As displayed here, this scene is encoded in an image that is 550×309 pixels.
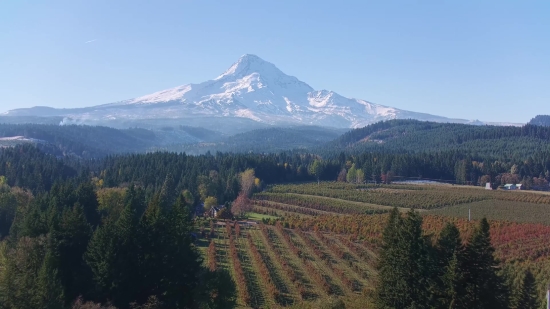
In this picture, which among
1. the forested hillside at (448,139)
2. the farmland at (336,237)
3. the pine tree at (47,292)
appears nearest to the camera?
the pine tree at (47,292)

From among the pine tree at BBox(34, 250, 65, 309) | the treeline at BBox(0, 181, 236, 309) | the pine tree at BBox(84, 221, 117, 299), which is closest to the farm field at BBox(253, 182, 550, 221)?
the treeline at BBox(0, 181, 236, 309)

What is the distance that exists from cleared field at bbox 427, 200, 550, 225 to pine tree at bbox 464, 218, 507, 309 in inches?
1164

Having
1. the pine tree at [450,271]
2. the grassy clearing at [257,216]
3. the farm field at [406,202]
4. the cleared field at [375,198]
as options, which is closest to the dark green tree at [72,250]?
the pine tree at [450,271]

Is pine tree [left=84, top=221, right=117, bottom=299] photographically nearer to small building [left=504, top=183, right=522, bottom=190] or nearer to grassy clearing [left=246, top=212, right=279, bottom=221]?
grassy clearing [left=246, top=212, right=279, bottom=221]

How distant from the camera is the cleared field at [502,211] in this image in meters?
45.9

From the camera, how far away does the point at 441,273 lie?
18344 mm

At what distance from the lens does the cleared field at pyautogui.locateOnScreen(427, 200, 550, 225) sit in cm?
4588

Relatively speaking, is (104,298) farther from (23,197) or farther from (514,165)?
(514,165)

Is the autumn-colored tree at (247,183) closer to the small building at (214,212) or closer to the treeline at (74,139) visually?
the small building at (214,212)

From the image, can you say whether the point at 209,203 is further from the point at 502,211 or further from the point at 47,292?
the point at 47,292

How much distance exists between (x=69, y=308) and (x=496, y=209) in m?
43.8

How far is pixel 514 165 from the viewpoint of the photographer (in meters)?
81.1

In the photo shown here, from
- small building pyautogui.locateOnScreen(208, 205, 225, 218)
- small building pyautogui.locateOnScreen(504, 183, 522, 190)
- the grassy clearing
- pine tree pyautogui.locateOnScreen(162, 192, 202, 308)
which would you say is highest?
pine tree pyautogui.locateOnScreen(162, 192, 202, 308)

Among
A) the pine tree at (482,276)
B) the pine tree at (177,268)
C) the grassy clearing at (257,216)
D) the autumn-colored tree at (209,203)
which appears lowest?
the grassy clearing at (257,216)
